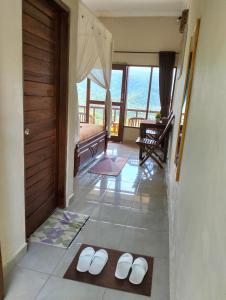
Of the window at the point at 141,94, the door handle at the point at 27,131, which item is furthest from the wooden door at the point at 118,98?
the door handle at the point at 27,131

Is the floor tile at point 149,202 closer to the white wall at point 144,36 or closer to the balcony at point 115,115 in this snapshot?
the balcony at point 115,115

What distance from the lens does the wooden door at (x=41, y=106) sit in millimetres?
1916

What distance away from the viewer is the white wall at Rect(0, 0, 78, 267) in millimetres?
1489

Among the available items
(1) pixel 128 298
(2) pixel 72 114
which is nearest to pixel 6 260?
(1) pixel 128 298

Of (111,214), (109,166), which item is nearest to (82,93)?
(109,166)

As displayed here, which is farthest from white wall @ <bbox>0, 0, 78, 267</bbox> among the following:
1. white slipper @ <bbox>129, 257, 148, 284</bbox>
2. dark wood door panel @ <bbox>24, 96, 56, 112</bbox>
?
white slipper @ <bbox>129, 257, 148, 284</bbox>

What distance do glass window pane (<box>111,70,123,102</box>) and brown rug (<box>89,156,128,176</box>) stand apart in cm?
217

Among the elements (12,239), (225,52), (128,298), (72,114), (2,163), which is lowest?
(128,298)

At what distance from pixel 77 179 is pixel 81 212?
3.34 feet

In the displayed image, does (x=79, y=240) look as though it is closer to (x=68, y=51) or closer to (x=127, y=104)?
(x=68, y=51)

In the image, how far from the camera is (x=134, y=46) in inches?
239

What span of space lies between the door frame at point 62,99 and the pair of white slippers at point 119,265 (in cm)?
87

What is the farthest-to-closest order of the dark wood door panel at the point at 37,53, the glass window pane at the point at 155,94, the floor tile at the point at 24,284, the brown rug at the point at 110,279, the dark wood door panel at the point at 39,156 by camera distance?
the glass window pane at the point at 155,94 < the dark wood door panel at the point at 39,156 < the dark wood door panel at the point at 37,53 < the brown rug at the point at 110,279 < the floor tile at the point at 24,284

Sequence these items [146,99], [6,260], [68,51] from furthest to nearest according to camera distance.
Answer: [146,99] → [68,51] → [6,260]
